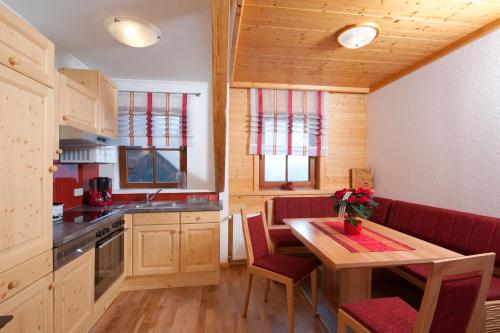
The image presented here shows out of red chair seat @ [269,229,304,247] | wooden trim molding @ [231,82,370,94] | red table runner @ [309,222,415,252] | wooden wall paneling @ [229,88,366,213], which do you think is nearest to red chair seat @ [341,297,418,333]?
red table runner @ [309,222,415,252]

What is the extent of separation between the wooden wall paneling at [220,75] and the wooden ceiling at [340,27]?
11.4 inches

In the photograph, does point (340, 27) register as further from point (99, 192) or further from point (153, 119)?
point (99, 192)

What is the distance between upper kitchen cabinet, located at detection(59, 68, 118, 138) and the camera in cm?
236

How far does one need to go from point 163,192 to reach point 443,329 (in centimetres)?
291

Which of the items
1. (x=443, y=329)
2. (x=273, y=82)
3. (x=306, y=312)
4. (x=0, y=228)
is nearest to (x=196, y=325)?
(x=306, y=312)

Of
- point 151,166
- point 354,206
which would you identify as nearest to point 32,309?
point 354,206

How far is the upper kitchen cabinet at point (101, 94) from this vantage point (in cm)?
236

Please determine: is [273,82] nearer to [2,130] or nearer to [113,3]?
[113,3]

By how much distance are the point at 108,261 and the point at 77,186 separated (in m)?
0.99

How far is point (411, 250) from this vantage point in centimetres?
168

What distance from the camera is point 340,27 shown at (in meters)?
2.05

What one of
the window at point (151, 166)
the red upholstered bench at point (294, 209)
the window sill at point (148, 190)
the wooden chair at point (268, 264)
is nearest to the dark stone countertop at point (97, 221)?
the window sill at point (148, 190)

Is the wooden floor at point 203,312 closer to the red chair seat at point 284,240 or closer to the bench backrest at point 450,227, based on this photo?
the red chair seat at point 284,240

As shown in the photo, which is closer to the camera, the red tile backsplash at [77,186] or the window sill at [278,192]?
the red tile backsplash at [77,186]
